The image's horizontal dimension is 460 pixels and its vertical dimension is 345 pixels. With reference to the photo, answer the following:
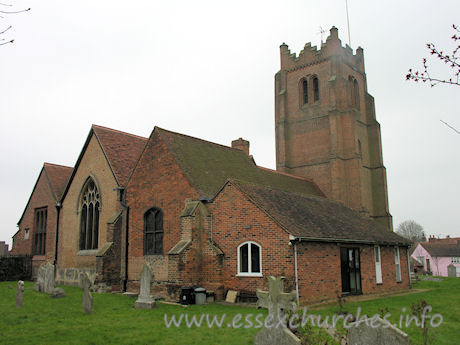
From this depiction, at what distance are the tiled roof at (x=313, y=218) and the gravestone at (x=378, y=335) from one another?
9.58 metres

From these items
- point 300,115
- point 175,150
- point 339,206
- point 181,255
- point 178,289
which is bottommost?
point 178,289

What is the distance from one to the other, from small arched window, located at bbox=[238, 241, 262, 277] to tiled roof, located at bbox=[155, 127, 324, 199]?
129 inches

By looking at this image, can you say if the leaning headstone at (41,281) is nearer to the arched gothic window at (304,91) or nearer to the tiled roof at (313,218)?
the tiled roof at (313,218)

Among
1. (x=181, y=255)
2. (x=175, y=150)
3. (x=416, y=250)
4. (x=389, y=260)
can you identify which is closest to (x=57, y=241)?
(x=175, y=150)

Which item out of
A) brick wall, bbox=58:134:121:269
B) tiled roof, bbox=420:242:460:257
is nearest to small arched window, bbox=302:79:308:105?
brick wall, bbox=58:134:121:269

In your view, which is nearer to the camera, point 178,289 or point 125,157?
point 178,289

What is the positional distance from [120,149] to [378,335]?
2274 centimetres

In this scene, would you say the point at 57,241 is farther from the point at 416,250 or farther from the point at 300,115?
the point at 416,250

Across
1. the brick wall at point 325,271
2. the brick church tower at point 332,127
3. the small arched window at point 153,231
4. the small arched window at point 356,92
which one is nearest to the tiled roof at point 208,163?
the small arched window at point 153,231

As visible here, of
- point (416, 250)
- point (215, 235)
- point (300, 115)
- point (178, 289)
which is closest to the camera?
point (178, 289)

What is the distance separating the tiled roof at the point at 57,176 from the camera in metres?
31.2

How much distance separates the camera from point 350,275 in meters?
19.7

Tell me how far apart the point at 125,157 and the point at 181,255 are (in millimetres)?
10683

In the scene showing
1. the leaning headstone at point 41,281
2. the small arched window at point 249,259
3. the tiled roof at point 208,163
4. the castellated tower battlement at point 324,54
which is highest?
the castellated tower battlement at point 324,54
